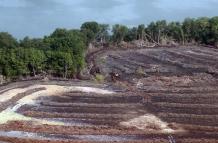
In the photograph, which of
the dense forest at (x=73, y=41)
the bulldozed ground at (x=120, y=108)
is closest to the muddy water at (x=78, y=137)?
the bulldozed ground at (x=120, y=108)

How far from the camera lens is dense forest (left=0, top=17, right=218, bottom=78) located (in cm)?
6519

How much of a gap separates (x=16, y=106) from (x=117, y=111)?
29.0ft

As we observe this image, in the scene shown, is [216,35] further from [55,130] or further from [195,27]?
[55,130]

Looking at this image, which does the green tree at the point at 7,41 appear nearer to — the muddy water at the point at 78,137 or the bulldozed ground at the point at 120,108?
the bulldozed ground at the point at 120,108

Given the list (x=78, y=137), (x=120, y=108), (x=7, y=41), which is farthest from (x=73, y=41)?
(x=78, y=137)

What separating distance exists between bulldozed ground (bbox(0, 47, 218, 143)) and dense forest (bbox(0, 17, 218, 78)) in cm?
410

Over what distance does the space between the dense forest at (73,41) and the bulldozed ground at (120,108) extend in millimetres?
4100

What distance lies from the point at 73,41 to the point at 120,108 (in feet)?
87.5

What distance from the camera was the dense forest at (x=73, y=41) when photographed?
214 ft

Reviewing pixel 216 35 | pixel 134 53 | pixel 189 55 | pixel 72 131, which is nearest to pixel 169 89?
pixel 72 131

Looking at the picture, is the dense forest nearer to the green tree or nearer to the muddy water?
the green tree

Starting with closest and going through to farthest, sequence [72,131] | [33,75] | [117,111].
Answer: [72,131] → [117,111] → [33,75]

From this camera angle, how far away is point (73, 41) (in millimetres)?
74188

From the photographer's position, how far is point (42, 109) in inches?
1928
